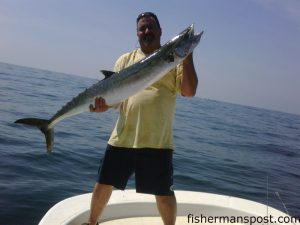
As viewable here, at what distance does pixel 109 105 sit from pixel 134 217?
5.74 feet

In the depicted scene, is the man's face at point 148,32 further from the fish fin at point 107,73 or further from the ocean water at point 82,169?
the ocean water at point 82,169

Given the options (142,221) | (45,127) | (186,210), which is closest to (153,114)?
(45,127)

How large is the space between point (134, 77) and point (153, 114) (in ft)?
1.36

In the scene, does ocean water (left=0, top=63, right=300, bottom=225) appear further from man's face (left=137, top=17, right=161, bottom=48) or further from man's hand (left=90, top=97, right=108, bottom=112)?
man's face (left=137, top=17, right=161, bottom=48)

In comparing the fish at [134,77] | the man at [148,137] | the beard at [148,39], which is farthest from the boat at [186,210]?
the beard at [148,39]

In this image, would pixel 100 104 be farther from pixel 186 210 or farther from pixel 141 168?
pixel 186 210

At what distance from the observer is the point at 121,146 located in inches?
158

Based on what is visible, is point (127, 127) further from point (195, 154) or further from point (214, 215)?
point (195, 154)

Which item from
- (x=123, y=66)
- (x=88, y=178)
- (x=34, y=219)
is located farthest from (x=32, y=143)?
(x=123, y=66)

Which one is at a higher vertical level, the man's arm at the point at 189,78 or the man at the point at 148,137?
the man's arm at the point at 189,78

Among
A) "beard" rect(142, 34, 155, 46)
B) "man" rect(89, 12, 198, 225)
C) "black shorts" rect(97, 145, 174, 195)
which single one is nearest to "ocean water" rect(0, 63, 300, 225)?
"black shorts" rect(97, 145, 174, 195)

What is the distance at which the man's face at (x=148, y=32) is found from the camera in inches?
151

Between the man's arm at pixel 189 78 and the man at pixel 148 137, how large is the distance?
0.4 inches

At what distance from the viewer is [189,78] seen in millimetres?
3668
